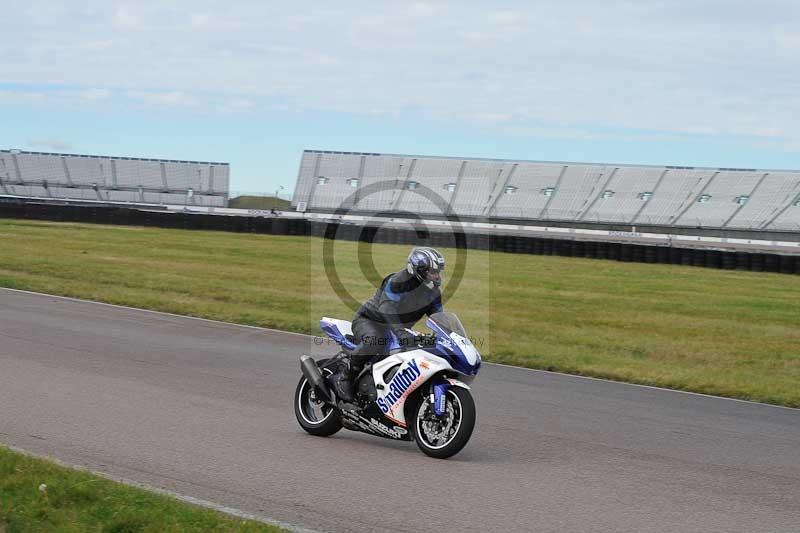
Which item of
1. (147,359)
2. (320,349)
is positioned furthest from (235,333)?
(147,359)

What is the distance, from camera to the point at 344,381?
8.54m

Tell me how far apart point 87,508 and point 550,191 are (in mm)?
66700

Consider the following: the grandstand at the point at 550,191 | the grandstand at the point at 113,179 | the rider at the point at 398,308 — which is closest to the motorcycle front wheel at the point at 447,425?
the rider at the point at 398,308

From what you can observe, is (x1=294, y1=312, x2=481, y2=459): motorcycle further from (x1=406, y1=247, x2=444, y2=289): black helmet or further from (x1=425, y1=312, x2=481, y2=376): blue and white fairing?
(x1=406, y1=247, x2=444, y2=289): black helmet

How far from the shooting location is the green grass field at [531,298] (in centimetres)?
1470

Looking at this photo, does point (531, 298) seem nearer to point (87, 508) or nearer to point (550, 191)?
point (87, 508)

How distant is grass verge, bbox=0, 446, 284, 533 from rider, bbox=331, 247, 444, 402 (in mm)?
2599

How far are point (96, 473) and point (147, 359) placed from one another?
5939 mm

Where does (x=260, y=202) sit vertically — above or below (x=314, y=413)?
below

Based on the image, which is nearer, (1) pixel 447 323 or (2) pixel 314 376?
(1) pixel 447 323

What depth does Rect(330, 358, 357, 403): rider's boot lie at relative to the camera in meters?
8.47

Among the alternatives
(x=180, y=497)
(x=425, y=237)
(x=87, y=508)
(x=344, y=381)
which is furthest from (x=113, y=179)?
(x=87, y=508)

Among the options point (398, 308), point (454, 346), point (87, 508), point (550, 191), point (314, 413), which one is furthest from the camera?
point (550, 191)

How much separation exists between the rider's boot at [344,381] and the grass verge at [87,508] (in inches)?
100
